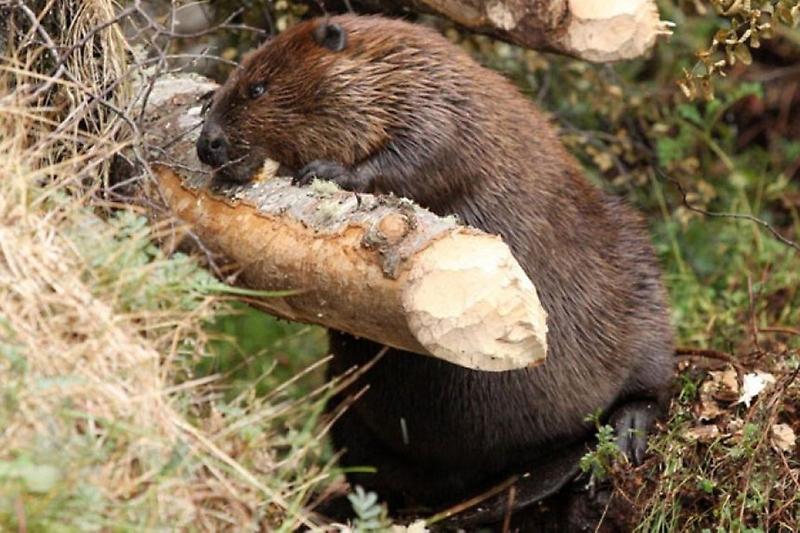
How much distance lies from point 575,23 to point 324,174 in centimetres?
128

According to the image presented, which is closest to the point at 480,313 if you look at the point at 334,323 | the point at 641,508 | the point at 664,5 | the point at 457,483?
the point at 334,323

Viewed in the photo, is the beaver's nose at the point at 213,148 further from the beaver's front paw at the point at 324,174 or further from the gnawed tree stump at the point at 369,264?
the beaver's front paw at the point at 324,174

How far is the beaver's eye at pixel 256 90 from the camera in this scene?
472 cm

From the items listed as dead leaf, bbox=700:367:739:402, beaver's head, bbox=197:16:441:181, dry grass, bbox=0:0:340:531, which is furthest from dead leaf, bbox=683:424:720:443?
dry grass, bbox=0:0:340:531

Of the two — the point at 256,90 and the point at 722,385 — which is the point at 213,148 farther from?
the point at 722,385

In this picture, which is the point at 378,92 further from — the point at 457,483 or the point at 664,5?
the point at 664,5

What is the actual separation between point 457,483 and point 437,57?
60.9 inches

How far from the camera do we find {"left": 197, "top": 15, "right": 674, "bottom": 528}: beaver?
182 inches

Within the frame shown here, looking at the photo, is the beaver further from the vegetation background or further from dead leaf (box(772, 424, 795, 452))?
dead leaf (box(772, 424, 795, 452))

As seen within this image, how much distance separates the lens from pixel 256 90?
473 cm

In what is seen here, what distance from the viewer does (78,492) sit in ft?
9.46

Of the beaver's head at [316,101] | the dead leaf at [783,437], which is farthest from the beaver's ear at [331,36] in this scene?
the dead leaf at [783,437]

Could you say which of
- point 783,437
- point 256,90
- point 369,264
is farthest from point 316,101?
point 783,437

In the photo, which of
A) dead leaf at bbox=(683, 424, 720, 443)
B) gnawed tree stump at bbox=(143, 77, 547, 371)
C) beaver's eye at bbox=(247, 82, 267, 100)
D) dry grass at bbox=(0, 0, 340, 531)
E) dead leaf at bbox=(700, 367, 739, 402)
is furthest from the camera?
dead leaf at bbox=(700, 367, 739, 402)
